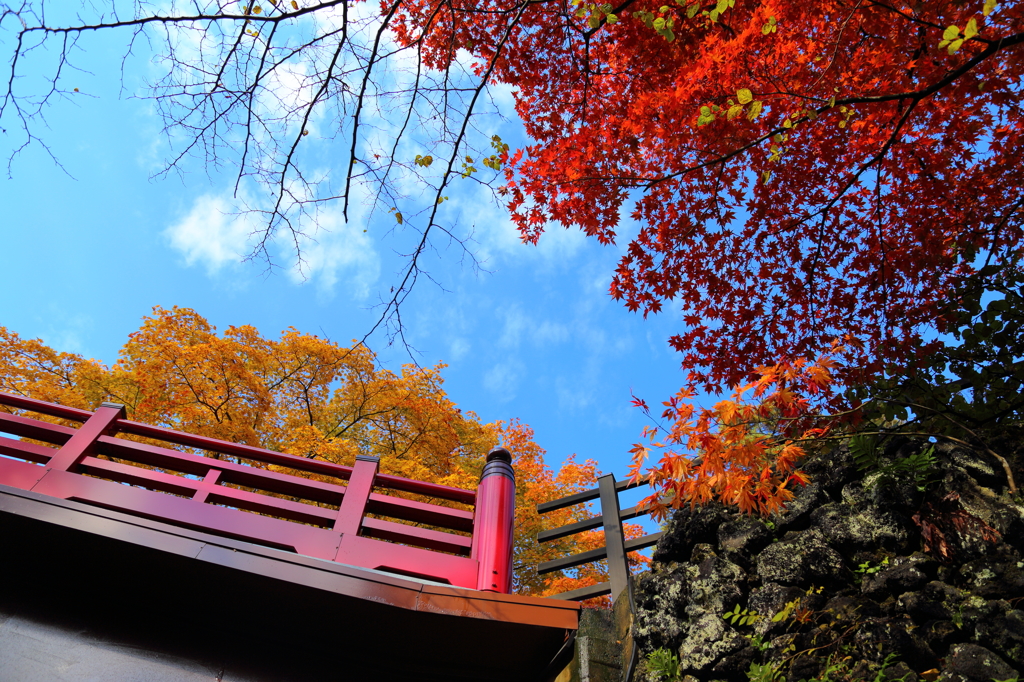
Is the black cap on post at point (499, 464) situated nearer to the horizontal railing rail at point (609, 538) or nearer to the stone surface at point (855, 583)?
the horizontal railing rail at point (609, 538)

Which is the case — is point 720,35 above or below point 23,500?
above

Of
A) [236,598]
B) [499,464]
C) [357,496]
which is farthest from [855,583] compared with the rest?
[236,598]

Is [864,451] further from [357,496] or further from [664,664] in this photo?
[357,496]

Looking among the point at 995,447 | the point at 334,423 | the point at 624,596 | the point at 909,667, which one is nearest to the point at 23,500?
the point at 624,596

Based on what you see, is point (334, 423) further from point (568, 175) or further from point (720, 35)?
point (720, 35)

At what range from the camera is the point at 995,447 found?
5418 millimetres

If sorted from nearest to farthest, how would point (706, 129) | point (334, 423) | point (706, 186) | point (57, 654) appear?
point (57, 654), point (706, 129), point (706, 186), point (334, 423)

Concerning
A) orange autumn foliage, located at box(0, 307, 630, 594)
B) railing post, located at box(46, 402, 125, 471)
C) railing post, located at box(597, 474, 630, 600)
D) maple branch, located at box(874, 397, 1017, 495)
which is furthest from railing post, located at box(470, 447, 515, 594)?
orange autumn foliage, located at box(0, 307, 630, 594)

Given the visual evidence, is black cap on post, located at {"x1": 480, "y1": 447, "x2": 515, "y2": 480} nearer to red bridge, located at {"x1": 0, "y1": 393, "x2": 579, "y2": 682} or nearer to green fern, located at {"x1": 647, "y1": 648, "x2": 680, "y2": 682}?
red bridge, located at {"x1": 0, "y1": 393, "x2": 579, "y2": 682}

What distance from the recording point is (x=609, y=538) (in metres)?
6.62

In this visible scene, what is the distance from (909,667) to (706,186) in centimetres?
525

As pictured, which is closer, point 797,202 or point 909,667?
point 909,667

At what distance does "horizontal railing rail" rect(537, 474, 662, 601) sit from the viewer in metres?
6.34

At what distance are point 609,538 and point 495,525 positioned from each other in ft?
6.52
